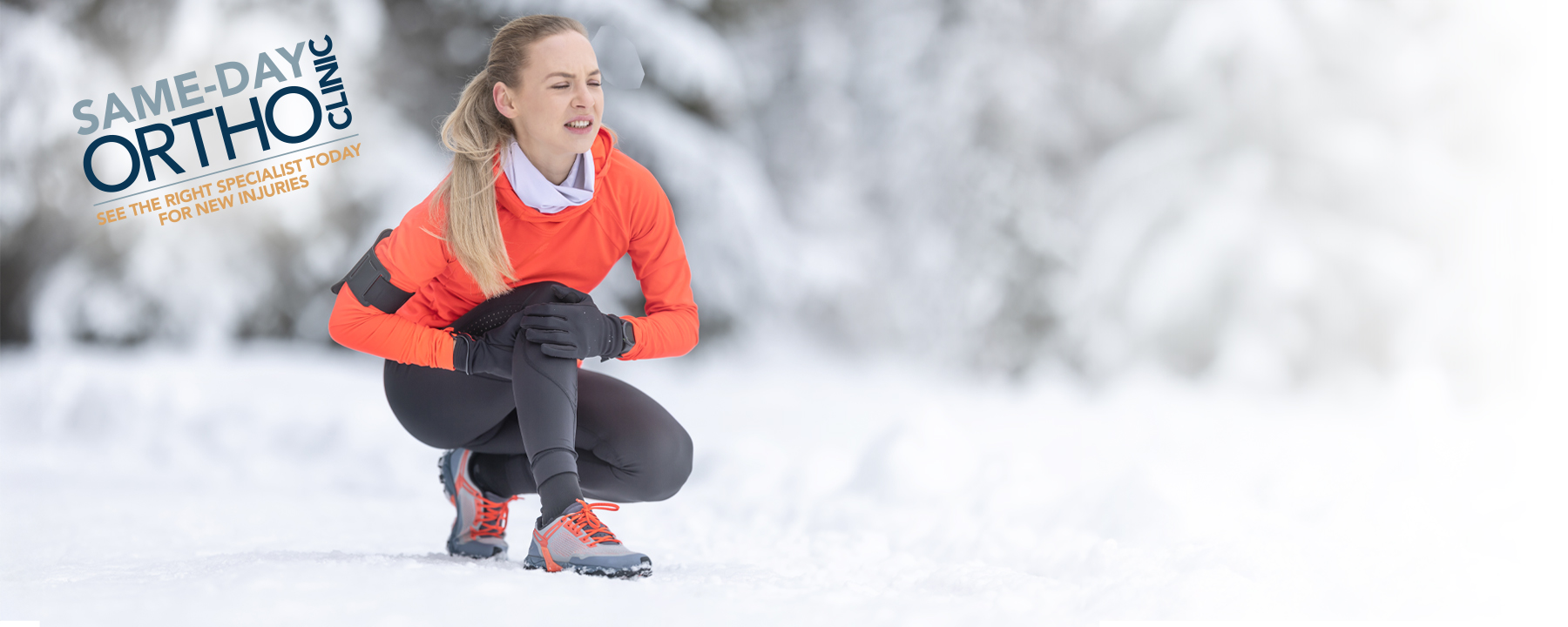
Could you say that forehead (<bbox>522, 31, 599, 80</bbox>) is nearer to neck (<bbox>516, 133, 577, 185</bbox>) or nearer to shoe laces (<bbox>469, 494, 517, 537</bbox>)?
neck (<bbox>516, 133, 577, 185</bbox>)

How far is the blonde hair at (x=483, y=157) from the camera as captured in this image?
2160 millimetres

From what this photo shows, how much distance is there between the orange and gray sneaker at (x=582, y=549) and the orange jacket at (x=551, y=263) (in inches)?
13.6

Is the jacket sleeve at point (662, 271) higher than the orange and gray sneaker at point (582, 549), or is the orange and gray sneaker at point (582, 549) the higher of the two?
the jacket sleeve at point (662, 271)

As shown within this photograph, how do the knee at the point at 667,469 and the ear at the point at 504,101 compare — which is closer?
the ear at the point at 504,101

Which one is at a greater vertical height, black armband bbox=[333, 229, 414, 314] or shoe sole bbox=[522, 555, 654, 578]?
black armband bbox=[333, 229, 414, 314]

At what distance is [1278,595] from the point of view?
6.49 ft

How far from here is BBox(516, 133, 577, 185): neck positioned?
2.23m

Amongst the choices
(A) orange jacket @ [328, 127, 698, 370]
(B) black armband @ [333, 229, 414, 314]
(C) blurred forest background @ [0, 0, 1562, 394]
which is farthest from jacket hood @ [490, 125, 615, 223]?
(C) blurred forest background @ [0, 0, 1562, 394]

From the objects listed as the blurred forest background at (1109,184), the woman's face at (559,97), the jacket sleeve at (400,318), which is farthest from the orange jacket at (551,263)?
the blurred forest background at (1109,184)

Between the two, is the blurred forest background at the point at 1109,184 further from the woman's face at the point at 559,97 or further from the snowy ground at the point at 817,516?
the woman's face at the point at 559,97

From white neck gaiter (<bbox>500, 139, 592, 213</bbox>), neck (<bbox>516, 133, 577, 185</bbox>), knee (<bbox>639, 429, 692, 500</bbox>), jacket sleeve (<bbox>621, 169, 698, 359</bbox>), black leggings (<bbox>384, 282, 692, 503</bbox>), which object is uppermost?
neck (<bbox>516, 133, 577, 185</bbox>)

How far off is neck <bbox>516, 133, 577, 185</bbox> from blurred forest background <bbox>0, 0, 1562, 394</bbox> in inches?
167

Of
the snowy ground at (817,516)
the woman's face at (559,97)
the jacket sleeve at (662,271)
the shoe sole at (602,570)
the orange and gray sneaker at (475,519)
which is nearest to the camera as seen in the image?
the snowy ground at (817,516)

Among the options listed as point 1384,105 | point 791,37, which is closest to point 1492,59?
point 1384,105
